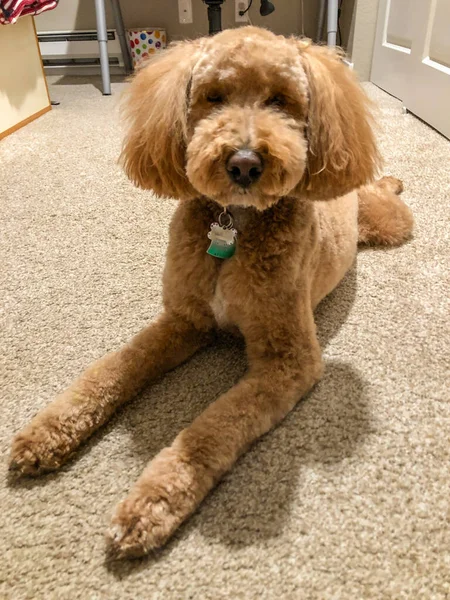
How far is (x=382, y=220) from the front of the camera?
53.7 inches

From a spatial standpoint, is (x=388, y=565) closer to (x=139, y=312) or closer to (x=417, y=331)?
(x=417, y=331)

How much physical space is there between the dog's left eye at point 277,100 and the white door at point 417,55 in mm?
1551

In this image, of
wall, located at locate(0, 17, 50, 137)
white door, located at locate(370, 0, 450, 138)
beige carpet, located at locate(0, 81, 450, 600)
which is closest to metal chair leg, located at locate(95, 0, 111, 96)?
wall, located at locate(0, 17, 50, 137)

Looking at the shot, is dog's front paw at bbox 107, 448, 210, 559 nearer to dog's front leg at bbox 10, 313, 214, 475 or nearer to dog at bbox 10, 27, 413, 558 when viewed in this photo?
dog at bbox 10, 27, 413, 558

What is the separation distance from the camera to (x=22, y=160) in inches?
77.9

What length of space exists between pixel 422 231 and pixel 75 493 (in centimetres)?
116

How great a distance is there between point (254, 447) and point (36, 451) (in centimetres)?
33

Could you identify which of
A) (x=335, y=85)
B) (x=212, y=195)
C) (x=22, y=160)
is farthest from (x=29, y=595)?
(x=22, y=160)

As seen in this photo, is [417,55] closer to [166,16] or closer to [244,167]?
[166,16]

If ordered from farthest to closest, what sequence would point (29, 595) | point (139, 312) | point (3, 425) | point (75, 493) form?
1. point (139, 312)
2. point (3, 425)
3. point (75, 493)
4. point (29, 595)

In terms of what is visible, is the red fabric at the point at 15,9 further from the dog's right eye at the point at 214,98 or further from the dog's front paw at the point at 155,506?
the dog's front paw at the point at 155,506

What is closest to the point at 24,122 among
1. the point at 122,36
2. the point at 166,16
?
the point at 122,36

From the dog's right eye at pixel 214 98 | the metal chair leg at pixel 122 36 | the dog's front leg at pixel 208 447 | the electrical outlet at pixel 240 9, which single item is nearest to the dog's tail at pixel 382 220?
the dog's front leg at pixel 208 447

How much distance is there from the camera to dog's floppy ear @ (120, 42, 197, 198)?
77 cm
